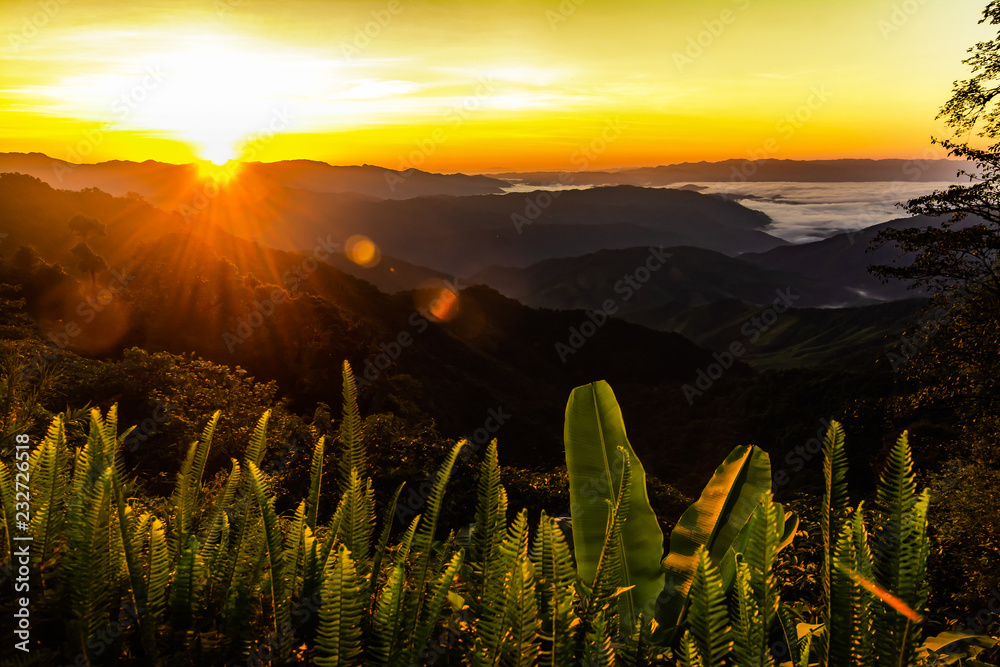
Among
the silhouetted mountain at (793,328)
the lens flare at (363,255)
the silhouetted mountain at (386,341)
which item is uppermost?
the lens flare at (363,255)

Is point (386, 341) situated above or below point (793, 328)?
above

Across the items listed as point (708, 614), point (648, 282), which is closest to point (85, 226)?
point (708, 614)

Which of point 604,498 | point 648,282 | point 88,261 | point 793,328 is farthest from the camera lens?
point 648,282

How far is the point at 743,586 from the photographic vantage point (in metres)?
0.82

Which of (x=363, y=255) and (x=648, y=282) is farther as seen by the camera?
(x=648, y=282)

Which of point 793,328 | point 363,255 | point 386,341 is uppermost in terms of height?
point 363,255

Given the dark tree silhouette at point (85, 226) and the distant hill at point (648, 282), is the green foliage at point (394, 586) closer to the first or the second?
the dark tree silhouette at point (85, 226)

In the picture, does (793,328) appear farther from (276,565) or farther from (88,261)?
(276,565)

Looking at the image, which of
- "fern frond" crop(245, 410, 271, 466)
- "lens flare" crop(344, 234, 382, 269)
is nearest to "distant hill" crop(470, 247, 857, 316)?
"lens flare" crop(344, 234, 382, 269)

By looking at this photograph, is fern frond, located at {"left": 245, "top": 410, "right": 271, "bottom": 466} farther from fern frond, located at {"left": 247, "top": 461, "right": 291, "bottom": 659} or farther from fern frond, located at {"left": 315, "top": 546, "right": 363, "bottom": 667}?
fern frond, located at {"left": 315, "top": 546, "right": 363, "bottom": 667}

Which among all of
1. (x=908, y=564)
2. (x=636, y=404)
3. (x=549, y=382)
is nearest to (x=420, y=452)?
(x=908, y=564)

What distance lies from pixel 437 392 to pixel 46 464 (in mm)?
28012

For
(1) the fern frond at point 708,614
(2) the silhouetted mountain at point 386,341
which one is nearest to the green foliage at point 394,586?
(1) the fern frond at point 708,614

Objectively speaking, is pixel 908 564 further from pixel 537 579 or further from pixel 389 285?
pixel 389 285
